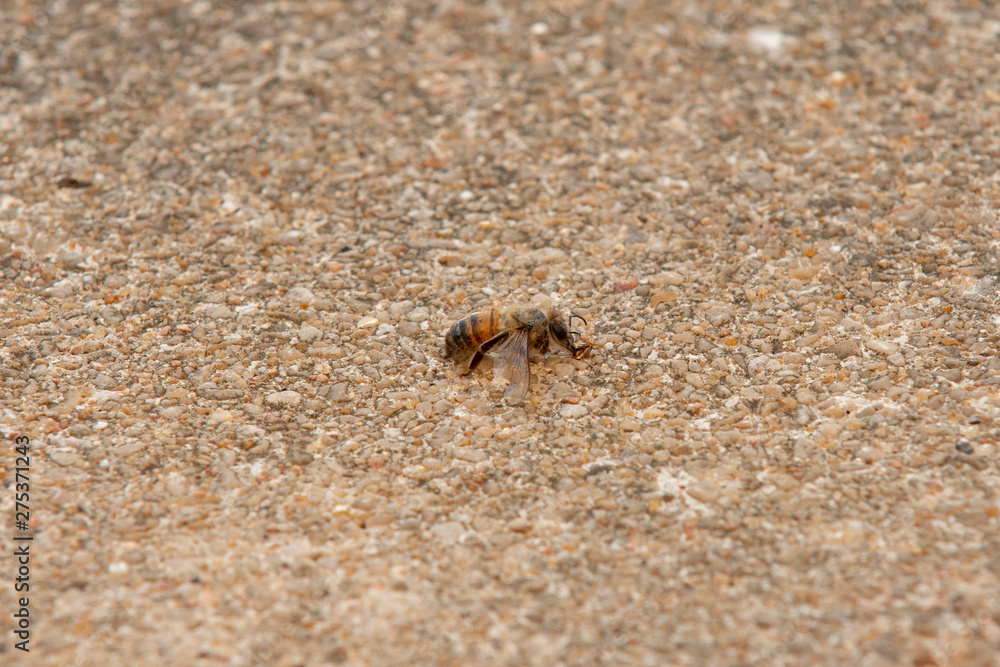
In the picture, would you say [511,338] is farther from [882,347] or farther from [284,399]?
[882,347]

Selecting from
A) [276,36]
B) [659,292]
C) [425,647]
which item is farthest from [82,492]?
[276,36]

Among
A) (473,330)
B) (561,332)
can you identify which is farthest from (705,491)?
(473,330)

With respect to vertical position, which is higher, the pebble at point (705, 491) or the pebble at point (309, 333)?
the pebble at point (705, 491)

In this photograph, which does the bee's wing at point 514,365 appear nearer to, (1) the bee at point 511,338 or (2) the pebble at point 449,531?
(1) the bee at point 511,338

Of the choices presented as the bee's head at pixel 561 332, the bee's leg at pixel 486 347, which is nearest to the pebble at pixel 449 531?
the bee's leg at pixel 486 347

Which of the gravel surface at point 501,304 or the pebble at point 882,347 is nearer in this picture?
the gravel surface at point 501,304

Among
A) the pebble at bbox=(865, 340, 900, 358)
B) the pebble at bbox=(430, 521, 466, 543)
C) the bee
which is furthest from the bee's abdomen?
the pebble at bbox=(865, 340, 900, 358)
